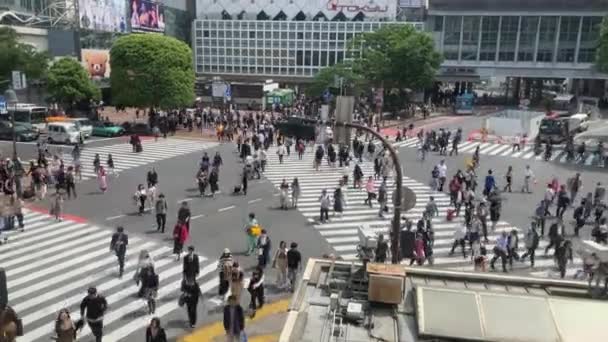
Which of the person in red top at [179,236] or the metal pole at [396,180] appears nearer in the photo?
the metal pole at [396,180]

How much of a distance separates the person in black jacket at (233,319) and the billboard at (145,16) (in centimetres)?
6394

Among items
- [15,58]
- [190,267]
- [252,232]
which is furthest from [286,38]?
[190,267]

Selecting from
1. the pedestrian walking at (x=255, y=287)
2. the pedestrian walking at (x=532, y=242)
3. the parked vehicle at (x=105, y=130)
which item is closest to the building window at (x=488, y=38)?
the parked vehicle at (x=105, y=130)

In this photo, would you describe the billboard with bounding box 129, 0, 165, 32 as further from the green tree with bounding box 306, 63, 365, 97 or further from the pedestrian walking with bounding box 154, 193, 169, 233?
the pedestrian walking with bounding box 154, 193, 169, 233

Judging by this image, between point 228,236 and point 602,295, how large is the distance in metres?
14.0

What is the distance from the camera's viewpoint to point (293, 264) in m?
15.0

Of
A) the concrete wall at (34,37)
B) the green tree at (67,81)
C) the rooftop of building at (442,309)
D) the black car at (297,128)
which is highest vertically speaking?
the concrete wall at (34,37)

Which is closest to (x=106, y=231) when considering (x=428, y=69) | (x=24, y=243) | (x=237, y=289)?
(x=24, y=243)

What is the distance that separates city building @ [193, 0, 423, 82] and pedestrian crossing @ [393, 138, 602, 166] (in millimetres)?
43465

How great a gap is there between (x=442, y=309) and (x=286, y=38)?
269 feet

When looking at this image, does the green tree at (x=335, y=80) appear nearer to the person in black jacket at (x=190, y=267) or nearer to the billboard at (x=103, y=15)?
the billboard at (x=103, y=15)

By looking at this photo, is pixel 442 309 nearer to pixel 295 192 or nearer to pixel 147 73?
pixel 295 192

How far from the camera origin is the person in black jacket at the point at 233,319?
1114 centimetres

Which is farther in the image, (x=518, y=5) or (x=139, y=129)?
(x=518, y=5)
